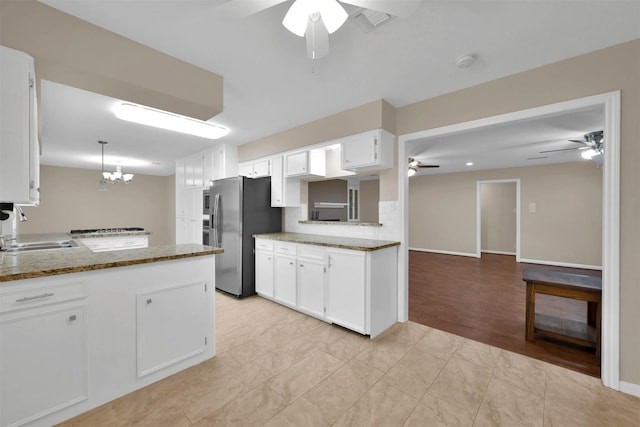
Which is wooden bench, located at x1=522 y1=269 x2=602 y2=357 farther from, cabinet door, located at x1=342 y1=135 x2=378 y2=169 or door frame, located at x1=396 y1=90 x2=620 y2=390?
cabinet door, located at x1=342 y1=135 x2=378 y2=169

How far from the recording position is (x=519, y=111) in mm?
2225

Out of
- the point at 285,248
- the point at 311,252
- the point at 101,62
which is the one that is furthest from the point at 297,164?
the point at 101,62

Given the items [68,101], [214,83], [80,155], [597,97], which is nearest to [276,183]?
[214,83]

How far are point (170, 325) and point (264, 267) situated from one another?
1.66m

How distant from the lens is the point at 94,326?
1601 millimetres

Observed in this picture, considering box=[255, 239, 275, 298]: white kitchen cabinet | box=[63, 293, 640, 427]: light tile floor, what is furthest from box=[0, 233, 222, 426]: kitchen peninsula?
box=[255, 239, 275, 298]: white kitchen cabinet

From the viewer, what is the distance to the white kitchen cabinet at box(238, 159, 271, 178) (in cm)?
400

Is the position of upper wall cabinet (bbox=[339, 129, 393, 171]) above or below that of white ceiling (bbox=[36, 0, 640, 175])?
below

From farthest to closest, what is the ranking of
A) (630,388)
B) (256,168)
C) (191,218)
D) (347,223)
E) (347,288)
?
(191,218), (256,168), (347,223), (347,288), (630,388)

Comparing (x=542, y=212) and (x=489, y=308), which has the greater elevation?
(x=542, y=212)

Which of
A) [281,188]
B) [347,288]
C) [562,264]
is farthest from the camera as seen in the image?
[562,264]

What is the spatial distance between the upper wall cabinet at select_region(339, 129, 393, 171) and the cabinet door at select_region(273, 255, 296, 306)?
53.0 inches

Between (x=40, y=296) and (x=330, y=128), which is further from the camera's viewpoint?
(x=330, y=128)

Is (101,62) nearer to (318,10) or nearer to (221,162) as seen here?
(318,10)
